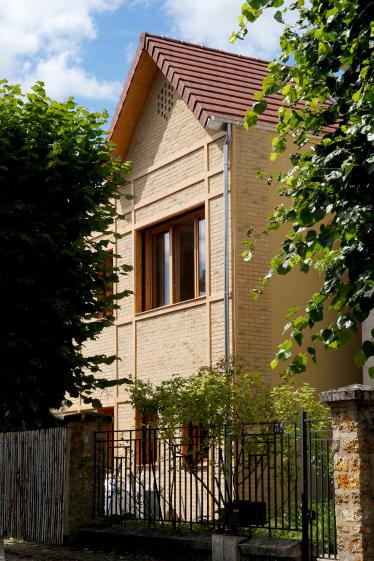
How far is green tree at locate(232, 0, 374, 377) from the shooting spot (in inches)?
323

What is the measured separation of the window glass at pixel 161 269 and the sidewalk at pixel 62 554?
6963 millimetres

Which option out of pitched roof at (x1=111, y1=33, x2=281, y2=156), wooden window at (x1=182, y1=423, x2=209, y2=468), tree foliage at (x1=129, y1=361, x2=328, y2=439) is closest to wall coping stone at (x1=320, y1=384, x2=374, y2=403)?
tree foliage at (x1=129, y1=361, x2=328, y2=439)

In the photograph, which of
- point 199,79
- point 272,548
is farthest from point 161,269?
point 272,548

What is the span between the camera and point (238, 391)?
563 inches

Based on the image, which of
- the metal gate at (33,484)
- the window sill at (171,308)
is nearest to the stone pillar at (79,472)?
the metal gate at (33,484)

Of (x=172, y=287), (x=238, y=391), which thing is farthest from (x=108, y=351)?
(x=238, y=391)

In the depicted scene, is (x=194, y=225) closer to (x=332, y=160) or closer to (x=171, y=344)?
(x=171, y=344)

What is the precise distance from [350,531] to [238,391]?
4.21 m

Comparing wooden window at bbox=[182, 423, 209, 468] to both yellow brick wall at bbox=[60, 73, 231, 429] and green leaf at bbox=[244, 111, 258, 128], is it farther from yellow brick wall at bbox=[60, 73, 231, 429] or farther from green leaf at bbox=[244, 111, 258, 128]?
green leaf at bbox=[244, 111, 258, 128]

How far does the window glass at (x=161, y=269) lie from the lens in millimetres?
20984

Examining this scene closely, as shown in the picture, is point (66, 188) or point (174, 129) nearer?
point (66, 188)

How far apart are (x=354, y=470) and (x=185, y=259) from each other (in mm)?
10527

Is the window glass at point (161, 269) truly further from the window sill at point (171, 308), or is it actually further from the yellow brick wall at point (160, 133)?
the yellow brick wall at point (160, 133)

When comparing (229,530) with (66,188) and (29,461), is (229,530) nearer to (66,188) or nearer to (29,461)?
(29,461)
